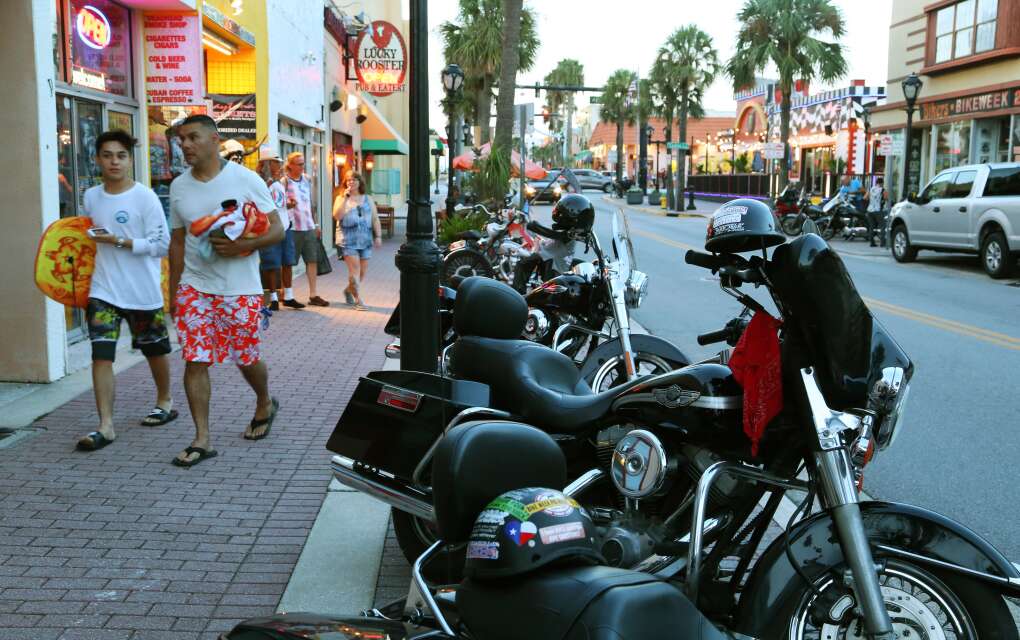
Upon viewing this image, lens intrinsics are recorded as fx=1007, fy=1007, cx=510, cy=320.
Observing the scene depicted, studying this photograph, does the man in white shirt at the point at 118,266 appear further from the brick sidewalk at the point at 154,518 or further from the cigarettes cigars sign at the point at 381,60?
the cigarettes cigars sign at the point at 381,60

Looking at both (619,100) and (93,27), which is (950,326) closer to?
(93,27)

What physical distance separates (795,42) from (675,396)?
42.8 meters

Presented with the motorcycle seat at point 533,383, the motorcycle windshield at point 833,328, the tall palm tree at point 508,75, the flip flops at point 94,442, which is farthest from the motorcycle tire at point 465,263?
the tall palm tree at point 508,75

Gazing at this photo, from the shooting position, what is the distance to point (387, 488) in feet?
13.8

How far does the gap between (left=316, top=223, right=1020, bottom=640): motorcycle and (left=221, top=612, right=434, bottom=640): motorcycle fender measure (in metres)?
0.52

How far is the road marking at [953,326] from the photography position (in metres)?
11.1

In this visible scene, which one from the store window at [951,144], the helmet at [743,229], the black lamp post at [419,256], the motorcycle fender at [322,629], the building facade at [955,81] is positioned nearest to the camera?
the motorcycle fender at [322,629]

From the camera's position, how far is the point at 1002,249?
18.2 meters

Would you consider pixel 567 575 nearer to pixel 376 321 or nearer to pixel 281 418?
pixel 281 418

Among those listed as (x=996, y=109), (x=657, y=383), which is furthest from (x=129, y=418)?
(x=996, y=109)

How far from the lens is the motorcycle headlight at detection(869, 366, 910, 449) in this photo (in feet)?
10.2

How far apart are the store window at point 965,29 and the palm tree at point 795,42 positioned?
30.3 ft

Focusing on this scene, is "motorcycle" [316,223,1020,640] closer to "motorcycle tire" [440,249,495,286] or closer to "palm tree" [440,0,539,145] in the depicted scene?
"motorcycle tire" [440,249,495,286]

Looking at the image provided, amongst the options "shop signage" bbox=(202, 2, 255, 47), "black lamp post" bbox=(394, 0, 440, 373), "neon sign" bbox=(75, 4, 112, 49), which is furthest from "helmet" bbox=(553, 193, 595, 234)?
"shop signage" bbox=(202, 2, 255, 47)
